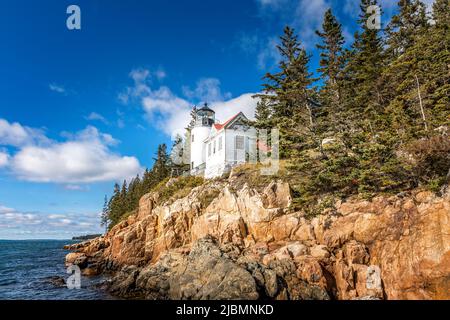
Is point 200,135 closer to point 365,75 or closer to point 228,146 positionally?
point 228,146

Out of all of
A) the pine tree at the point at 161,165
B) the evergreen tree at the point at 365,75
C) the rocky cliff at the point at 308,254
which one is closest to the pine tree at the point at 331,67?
the evergreen tree at the point at 365,75

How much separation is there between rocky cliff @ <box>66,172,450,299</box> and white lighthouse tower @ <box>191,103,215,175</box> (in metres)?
14.1

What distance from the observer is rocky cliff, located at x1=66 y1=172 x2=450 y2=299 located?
43.1 ft

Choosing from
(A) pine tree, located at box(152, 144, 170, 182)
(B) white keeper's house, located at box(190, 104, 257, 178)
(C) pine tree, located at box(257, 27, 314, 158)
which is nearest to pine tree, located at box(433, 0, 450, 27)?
(C) pine tree, located at box(257, 27, 314, 158)

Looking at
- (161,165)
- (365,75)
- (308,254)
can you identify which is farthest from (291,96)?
(161,165)

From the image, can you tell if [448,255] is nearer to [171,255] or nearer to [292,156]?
[292,156]

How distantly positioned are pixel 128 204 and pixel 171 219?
40181 mm

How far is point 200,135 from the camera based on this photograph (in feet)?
117

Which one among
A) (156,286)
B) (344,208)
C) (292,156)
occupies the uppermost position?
(292,156)

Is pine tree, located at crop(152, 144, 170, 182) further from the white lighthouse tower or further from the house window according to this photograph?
the house window

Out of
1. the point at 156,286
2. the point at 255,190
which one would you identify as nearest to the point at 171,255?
the point at 156,286

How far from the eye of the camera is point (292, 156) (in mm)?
19188

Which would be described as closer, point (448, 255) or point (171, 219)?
point (448, 255)

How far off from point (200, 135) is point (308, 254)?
75.9 ft
